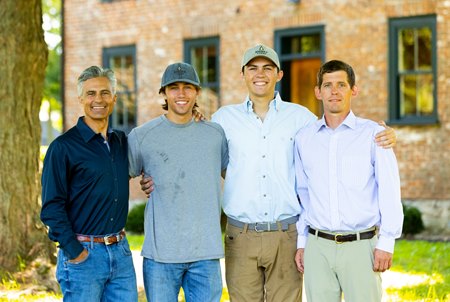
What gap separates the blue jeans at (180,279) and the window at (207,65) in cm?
1091

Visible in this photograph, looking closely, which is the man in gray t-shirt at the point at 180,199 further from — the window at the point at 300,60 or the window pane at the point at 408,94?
the window at the point at 300,60

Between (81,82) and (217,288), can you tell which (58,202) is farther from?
(217,288)

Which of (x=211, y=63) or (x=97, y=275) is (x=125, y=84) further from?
(x=97, y=275)

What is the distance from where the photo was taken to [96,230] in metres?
4.46

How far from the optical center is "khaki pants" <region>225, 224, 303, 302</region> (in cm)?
499

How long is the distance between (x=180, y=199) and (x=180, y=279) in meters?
0.52

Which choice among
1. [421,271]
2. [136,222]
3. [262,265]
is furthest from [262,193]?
[136,222]

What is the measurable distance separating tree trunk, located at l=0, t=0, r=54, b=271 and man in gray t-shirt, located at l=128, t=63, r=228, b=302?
10.5 ft


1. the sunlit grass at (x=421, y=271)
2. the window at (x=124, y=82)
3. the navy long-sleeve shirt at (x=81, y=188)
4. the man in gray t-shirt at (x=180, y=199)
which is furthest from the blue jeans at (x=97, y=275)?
the window at (x=124, y=82)

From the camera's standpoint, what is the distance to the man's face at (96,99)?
459cm

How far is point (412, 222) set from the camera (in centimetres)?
1262

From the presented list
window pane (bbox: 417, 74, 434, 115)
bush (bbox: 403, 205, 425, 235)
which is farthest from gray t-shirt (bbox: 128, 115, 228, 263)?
window pane (bbox: 417, 74, 434, 115)

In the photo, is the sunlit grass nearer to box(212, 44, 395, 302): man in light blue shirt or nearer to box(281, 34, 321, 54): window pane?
box(212, 44, 395, 302): man in light blue shirt

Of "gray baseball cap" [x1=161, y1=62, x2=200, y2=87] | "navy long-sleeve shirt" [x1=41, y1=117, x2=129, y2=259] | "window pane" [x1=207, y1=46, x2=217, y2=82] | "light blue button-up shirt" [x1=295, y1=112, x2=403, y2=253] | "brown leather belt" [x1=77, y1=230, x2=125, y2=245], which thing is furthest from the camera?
Answer: "window pane" [x1=207, y1=46, x2=217, y2=82]
